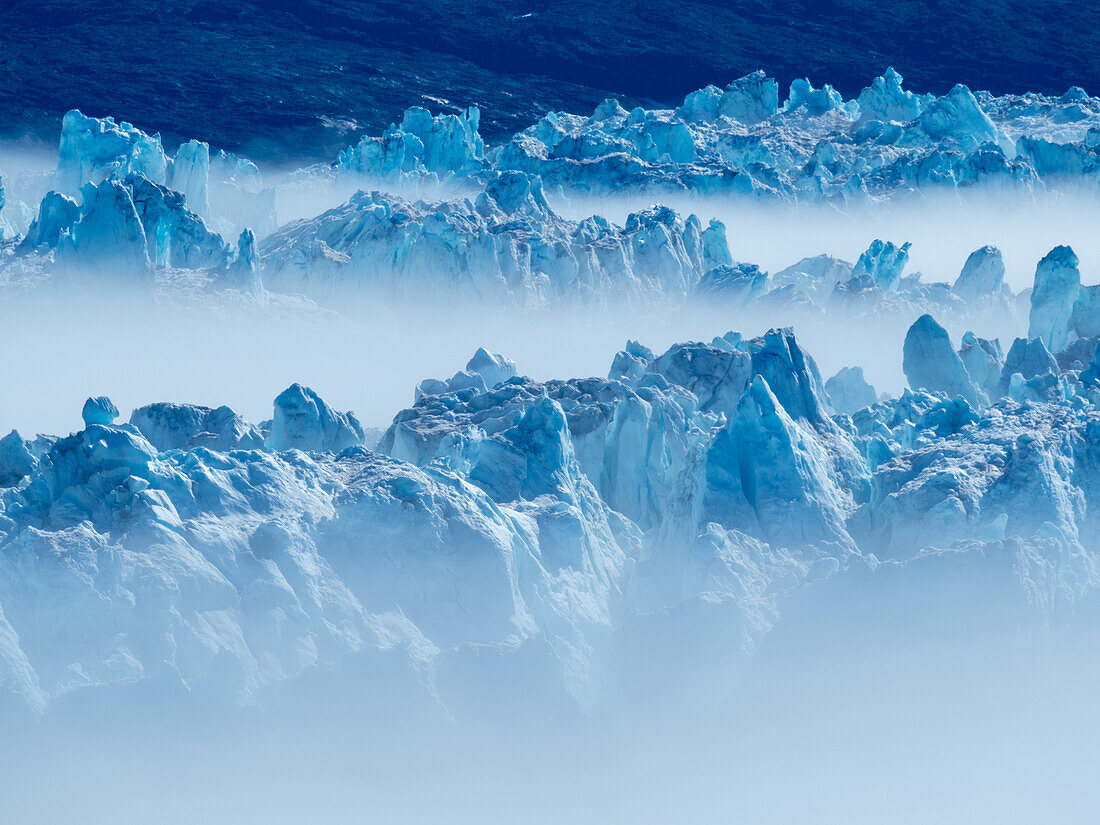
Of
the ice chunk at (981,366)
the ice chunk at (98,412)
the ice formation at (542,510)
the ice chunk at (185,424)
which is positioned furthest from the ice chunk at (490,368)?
the ice chunk at (98,412)

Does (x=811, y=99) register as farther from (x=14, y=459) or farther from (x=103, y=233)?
(x=14, y=459)

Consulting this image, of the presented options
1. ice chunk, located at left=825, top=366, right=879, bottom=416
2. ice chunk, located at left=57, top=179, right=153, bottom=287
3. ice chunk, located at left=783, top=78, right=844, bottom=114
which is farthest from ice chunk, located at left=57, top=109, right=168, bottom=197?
ice chunk, located at left=783, top=78, right=844, bottom=114

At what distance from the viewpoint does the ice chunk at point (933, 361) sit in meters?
27.3

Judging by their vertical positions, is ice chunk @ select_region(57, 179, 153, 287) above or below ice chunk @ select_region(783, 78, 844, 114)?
below

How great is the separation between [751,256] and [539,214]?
22.7 meters

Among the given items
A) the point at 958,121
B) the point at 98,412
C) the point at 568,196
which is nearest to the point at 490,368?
the point at 98,412

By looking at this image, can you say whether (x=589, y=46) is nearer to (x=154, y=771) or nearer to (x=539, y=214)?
(x=539, y=214)

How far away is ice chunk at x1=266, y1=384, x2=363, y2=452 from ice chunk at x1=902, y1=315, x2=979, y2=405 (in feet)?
36.2

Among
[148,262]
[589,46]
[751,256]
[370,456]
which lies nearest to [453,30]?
[589,46]

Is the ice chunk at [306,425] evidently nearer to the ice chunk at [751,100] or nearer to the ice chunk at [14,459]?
A: the ice chunk at [14,459]

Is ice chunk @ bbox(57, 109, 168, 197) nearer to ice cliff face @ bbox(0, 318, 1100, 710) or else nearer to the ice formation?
the ice formation

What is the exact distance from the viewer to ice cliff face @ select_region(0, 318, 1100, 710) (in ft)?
44.9

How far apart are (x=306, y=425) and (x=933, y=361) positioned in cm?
1190

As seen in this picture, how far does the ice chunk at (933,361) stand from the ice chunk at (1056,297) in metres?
6.58
